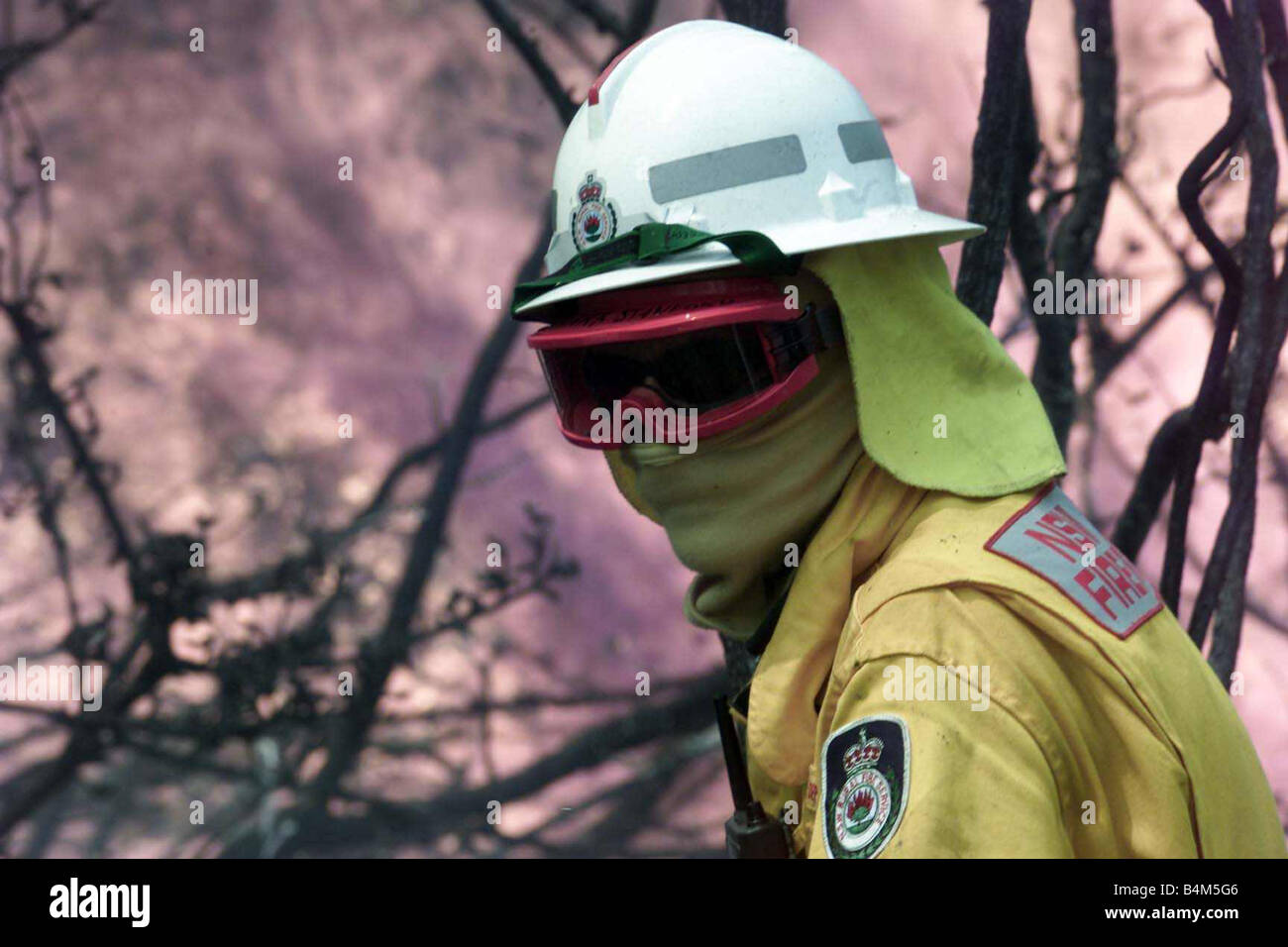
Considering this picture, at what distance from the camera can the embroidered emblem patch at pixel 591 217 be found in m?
1.61

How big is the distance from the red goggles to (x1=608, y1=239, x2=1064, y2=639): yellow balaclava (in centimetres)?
4

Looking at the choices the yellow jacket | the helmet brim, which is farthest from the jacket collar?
the helmet brim

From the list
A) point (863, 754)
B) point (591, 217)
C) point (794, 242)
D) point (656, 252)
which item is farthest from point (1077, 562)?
point (591, 217)

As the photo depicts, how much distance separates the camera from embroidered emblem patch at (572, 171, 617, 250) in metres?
1.61

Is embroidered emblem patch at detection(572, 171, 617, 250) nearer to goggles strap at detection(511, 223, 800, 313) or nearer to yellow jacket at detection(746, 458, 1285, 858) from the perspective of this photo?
goggles strap at detection(511, 223, 800, 313)

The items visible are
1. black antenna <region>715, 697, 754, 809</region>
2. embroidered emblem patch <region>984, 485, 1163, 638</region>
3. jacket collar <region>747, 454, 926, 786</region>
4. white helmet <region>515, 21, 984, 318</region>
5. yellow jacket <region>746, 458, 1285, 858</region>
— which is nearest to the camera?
yellow jacket <region>746, 458, 1285, 858</region>

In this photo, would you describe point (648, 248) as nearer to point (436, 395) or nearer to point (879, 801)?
point (879, 801)

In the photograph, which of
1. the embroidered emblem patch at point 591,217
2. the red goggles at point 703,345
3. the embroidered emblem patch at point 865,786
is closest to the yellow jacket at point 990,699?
the embroidered emblem patch at point 865,786

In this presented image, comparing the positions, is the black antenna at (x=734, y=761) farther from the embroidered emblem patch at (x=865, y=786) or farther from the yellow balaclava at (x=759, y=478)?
the embroidered emblem patch at (x=865, y=786)

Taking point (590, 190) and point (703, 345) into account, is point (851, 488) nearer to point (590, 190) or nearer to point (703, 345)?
point (703, 345)

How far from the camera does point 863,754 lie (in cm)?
123

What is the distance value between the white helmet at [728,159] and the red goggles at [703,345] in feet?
0.14

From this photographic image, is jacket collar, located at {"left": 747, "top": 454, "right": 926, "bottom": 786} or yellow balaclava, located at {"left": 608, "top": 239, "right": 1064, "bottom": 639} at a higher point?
yellow balaclava, located at {"left": 608, "top": 239, "right": 1064, "bottom": 639}

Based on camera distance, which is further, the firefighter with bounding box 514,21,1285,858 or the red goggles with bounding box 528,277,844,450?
the red goggles with bounding box 528,277,844,450
